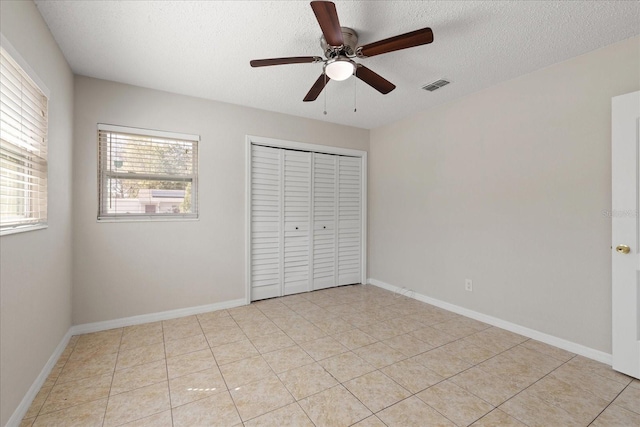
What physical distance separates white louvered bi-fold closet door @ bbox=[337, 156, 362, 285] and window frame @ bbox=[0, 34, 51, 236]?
3210 mm

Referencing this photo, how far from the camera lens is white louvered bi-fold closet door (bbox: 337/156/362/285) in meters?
4.42

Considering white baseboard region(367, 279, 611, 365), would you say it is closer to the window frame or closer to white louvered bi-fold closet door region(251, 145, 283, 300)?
white louvered bi-fold closet door region(251, 145, 283, 300)

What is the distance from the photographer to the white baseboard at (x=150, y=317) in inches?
110

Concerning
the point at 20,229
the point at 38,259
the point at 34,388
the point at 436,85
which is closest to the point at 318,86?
the point at 436,85

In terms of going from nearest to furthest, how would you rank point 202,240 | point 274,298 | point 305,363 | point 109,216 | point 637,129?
1. point 637,129
2. point 305,363
3. point 109,216
4. point 202,240
5. point 274,298

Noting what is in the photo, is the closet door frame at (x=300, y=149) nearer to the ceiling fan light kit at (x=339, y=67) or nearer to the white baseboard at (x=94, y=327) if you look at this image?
the white baseboard at (x=94, y=327)

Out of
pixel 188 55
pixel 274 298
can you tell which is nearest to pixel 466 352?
pixel 274 298

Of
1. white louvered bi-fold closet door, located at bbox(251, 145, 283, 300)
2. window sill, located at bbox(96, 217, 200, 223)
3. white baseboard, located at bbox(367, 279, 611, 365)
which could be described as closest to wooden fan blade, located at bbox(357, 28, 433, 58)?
white louvered bi-fold closet door, located at bbox(251, 145, 283, 300)

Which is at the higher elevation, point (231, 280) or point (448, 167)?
point (448, 167)

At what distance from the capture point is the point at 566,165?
97.3 inches

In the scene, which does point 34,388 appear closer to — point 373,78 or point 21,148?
point 21,148

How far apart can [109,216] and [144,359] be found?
1453 millimetres

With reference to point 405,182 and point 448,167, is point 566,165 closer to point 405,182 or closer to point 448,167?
point 448,167

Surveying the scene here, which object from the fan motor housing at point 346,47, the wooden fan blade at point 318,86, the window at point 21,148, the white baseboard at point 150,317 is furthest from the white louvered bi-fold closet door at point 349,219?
the window at point 21,148
